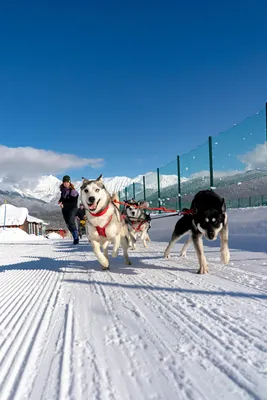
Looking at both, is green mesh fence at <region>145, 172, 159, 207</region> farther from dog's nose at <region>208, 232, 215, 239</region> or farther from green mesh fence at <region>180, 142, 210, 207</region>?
dog's nose at <region>208, 232, 215, 239</region>

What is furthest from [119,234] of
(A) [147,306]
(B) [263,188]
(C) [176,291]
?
(B) [263,188]

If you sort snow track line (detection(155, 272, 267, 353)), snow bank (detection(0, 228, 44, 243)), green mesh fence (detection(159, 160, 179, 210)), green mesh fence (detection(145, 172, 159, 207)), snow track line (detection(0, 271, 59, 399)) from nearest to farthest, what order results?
snow track line (detection(0, 271, 59, 399)) < snow track line (detection(155, 272, 267, 353)) < green mesh fence (detection(159, 160, 179, 210)) < green mesh fence (detection(145, 172, 159, 207)) < snow bank (detection(0, 228, 44, 243))

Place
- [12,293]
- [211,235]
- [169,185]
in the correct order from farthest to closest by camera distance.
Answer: [169,185] < [211,235] < [12,293]

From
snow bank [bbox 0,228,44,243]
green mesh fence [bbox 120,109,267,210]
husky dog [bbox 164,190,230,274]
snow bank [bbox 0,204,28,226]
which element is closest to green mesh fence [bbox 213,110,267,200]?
green mesh fence [bbox 120,109,267,210]

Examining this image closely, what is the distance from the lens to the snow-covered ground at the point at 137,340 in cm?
111

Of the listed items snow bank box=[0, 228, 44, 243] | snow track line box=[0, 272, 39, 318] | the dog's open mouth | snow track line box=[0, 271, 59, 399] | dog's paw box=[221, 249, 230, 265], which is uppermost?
the dog's open mouth

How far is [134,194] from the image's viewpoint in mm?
19672

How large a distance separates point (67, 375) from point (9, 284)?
2.53 meters

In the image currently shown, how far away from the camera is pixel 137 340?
5.11 ft

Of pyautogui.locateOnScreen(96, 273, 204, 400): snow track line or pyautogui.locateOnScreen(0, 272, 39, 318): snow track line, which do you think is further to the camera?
pyautogui.locateOnScreen(0, 272, 39, 318): snow track line

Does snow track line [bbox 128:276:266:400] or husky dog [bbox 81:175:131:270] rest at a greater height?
husky dog [bbox 81:175:131:270]

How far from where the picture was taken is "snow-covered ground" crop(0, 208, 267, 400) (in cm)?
111

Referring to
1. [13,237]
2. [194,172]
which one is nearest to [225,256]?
[194,172]

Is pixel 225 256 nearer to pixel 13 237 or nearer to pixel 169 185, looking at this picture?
pixel 169 185
